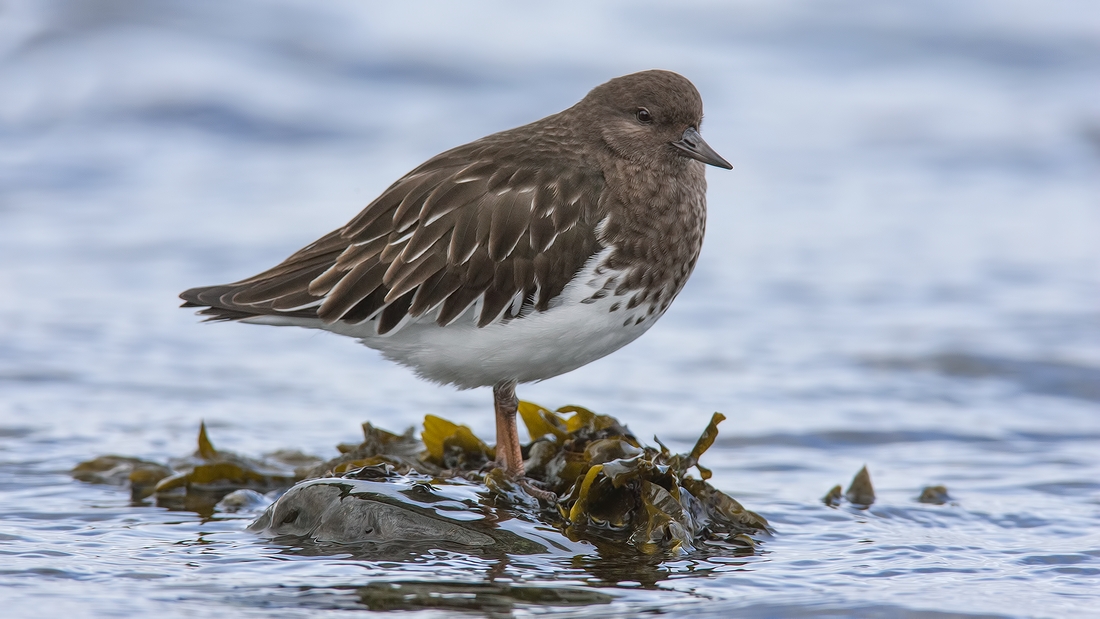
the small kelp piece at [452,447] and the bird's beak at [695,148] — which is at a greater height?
the bird's beak at [695,148]

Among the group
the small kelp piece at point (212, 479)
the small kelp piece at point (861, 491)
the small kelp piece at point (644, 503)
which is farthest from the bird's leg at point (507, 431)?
the small kelp piece at point (861, 491)

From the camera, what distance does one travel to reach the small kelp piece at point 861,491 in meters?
5.28

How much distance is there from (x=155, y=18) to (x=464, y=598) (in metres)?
11.2

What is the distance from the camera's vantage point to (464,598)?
152 inches

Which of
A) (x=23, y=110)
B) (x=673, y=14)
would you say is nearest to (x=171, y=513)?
(x=23, y=110)

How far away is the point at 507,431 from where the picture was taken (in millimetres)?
4855

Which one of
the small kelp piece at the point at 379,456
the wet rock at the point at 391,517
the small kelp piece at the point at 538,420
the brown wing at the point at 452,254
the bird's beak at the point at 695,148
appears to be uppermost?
the bird's beak at the point at 695,148

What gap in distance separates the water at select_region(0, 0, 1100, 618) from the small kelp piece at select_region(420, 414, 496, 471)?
2.66 ft

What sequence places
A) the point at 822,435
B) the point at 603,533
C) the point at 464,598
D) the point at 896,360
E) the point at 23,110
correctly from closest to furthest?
the point at 464,598 → the point at 603,533 → the point at 822,435 → the point at 896,360 → the point at 23,110

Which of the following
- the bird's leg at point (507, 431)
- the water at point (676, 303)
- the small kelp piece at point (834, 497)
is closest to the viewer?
the water at point (676, 303)

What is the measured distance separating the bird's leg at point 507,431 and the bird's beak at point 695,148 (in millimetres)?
1137

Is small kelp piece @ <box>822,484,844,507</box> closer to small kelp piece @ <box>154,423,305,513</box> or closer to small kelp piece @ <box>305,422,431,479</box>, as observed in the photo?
small kelp piece @ <box>305,422,431,479</box>

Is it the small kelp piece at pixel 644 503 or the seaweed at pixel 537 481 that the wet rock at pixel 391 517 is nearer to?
the seaweed at pixel 537 481

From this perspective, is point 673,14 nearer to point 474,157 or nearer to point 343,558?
point 474,157
